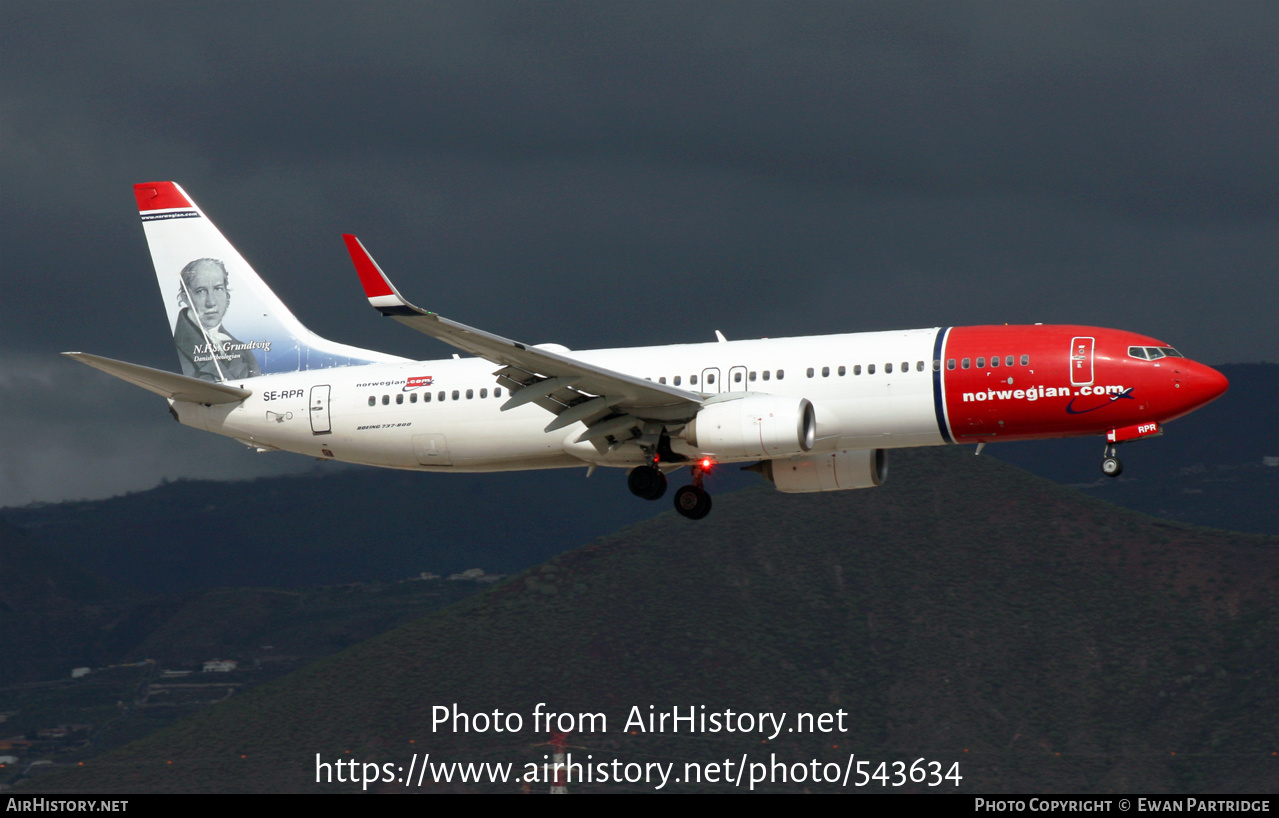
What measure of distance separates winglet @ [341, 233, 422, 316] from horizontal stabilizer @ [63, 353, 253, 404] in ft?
32.1

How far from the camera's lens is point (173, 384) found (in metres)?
55.5

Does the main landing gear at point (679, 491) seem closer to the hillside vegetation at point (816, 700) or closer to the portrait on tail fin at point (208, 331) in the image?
the portrait on tail fin at point (208, 331)

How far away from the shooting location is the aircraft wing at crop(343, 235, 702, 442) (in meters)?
44.9

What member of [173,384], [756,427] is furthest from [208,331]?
[756,427]

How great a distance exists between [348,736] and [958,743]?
6799cm

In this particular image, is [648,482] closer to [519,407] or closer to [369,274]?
[519,407]

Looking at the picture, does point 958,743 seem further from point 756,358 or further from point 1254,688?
point 756,358

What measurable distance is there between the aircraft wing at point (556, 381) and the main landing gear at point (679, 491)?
152cm

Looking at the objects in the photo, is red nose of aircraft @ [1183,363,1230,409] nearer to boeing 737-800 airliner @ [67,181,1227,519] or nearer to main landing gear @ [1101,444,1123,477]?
boeing 737-800 airliner @ [67,181,1227,519]

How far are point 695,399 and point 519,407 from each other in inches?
274

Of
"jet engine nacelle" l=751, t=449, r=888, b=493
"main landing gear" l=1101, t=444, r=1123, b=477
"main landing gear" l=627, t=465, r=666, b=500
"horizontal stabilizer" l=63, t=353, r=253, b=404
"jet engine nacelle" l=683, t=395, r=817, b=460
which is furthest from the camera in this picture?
"jet engine nacelle" l=751, t=449, r=888, b=493

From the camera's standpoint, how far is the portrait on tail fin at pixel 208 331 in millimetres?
60094

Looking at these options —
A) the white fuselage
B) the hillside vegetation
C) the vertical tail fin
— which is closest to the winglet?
the white fuselage

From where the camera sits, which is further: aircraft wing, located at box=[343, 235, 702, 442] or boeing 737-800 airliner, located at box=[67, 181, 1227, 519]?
boeing 737-800 airliner, located at box=[67, 181, 1227, 519]
